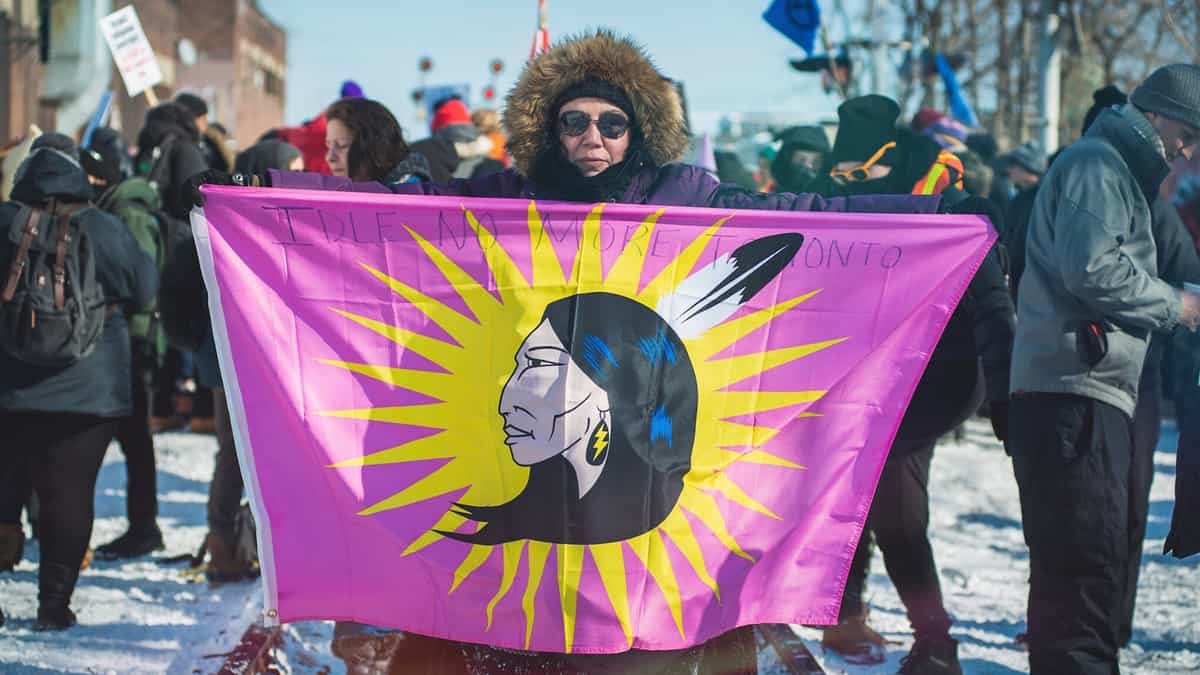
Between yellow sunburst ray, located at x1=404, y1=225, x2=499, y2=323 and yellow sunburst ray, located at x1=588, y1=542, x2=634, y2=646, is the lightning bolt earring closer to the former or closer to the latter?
yellow sunburst ray, located at x1=588, y1=542, x2=634, y2=646

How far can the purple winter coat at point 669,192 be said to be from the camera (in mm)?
3498

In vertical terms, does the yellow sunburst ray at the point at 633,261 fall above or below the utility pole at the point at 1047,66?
below

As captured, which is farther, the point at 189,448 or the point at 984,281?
the point at 189,448

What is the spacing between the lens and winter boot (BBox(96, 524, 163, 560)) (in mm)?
6159

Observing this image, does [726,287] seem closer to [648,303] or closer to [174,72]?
[648,303]

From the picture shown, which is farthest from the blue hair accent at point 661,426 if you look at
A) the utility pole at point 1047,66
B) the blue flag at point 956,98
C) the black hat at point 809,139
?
the utility pole at point 1047,66

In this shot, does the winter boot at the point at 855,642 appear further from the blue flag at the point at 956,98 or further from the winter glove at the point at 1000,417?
the blue flag at the point at 956,98

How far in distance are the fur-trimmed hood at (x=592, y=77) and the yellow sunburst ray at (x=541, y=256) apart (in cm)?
20

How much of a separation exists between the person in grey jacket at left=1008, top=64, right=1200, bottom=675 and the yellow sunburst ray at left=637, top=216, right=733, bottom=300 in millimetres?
1049

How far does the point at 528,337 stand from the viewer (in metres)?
3.29

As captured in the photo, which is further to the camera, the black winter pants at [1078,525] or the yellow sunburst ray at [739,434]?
the black winter pants at [1078,525]

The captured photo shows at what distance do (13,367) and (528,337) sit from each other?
2559 mm

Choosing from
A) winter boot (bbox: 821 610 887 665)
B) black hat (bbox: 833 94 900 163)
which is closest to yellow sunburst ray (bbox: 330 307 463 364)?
winter boot (bbox: 821 610 887 665)

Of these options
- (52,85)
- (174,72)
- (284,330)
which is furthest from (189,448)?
(174,72)
